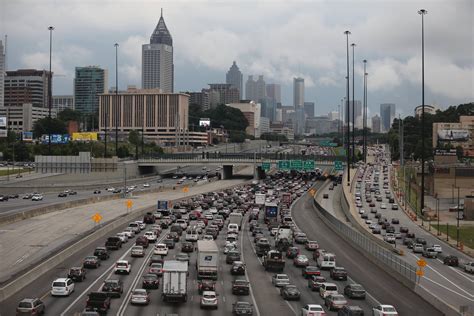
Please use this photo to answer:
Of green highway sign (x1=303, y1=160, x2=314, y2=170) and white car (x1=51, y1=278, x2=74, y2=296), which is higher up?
green highway sign (x1=303, y1=160, x2=314, y2=170)

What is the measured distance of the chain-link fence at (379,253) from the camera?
41619 mm

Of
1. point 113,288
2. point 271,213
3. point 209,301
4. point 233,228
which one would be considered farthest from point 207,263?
point 271,213

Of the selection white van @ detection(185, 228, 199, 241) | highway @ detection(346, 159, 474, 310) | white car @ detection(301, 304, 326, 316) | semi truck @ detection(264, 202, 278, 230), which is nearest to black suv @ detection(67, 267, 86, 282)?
white car @ detection(301, 304, 326, 316)

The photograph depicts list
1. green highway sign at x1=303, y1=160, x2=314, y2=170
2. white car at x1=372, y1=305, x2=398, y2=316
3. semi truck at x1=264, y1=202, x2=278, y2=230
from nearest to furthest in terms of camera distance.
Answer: white car at x1=372, y1=305, x2=398, y2=316, semi truck at x1=264, y1=202, x2=278, y2=230, green highway sign at x1=303, y1=160, x2=314, y2=170

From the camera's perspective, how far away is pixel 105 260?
1932 inches

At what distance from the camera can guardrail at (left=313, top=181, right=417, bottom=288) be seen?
41.3m

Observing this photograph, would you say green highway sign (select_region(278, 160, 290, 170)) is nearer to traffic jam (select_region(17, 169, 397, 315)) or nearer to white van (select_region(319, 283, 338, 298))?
traffic jam (select_region(17, 169, 397, 315))

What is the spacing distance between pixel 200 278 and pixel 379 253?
13903mm

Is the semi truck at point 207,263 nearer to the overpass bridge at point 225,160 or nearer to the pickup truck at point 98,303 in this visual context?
the pickup truck at point 98,303

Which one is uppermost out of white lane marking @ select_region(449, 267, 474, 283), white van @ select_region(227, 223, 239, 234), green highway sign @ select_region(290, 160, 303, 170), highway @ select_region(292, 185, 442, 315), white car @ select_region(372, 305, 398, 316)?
green highway sign @ select_region(290, 160, 303, 170)

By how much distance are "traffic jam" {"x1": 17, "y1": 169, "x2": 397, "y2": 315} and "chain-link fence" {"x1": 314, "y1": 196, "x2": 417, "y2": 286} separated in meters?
3.20

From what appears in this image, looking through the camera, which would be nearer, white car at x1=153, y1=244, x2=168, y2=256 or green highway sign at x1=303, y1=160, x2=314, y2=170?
white car at x1=153, y1=244, x2=168, y2=256

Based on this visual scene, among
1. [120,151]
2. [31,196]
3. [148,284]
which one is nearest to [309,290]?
[148,284]

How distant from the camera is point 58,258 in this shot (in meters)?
46.9
